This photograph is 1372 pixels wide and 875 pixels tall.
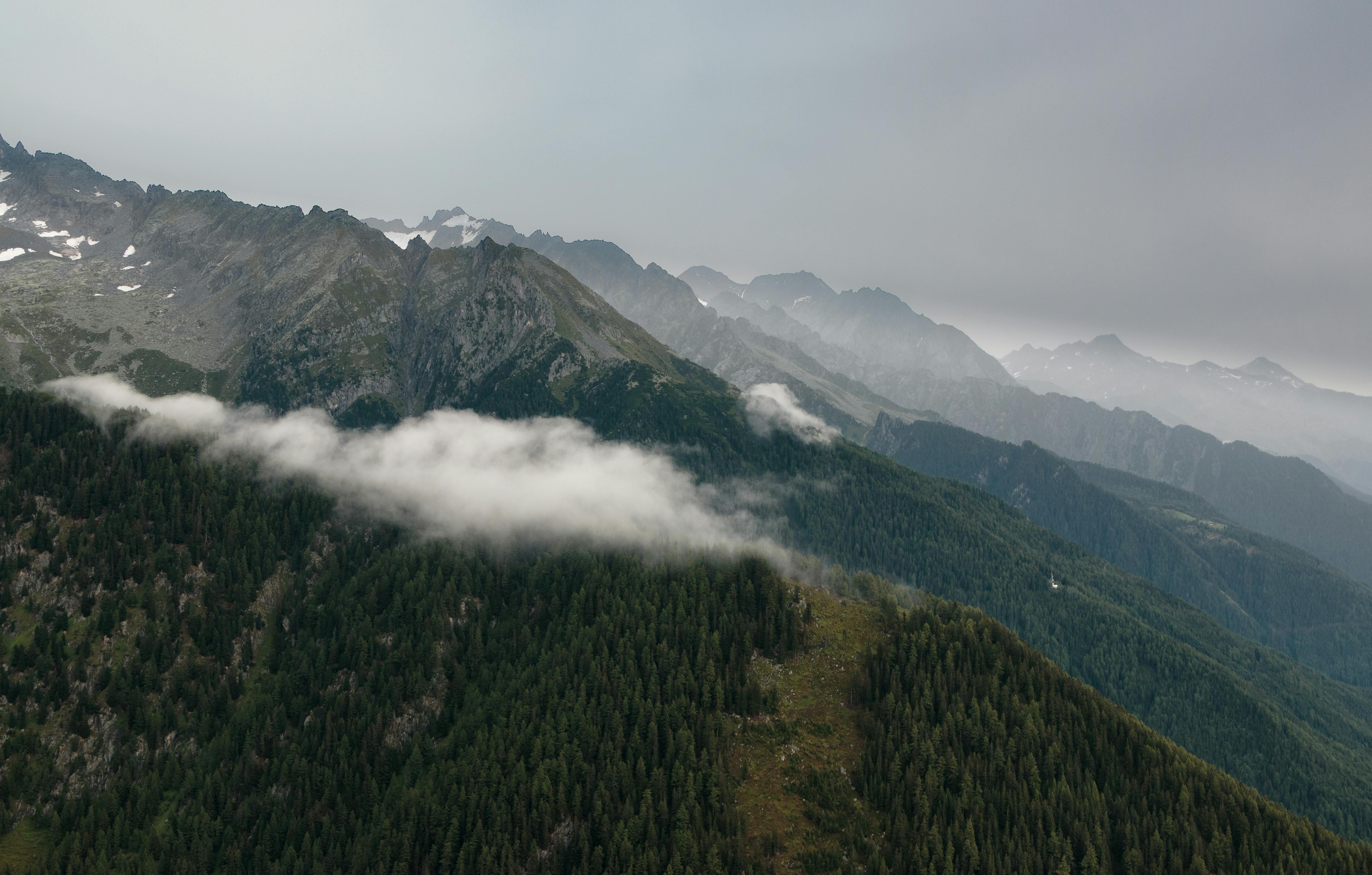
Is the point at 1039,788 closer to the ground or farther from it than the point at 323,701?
farther from it

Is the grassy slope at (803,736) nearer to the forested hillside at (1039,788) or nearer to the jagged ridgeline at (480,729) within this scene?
the jagged ridgeline at (480,729)

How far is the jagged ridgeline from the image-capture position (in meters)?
119

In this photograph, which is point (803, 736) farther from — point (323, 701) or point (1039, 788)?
point (323, 701)

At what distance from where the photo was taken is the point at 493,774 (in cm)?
13062

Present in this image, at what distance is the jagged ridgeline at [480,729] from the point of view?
119 meters

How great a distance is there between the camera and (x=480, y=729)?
490ft

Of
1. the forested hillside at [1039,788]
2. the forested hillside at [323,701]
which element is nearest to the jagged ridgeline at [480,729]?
the forested hillside at [1039,788]

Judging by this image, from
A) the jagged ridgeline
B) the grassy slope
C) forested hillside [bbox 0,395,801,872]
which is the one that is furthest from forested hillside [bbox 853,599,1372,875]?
forested hillside [bbox 0,395,801,872]

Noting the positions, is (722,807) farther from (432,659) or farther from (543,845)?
(432,659)

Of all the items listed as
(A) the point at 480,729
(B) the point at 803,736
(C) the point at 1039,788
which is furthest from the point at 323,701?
(C) the point at 1039,788

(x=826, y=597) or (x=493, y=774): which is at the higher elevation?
(x=826, y=597)

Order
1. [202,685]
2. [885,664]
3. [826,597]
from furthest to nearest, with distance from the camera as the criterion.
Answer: [826,597] < [202,685] < [885,664]

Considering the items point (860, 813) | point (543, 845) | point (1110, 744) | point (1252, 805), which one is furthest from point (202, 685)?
point (1252, 805)

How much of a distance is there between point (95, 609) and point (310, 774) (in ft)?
259
